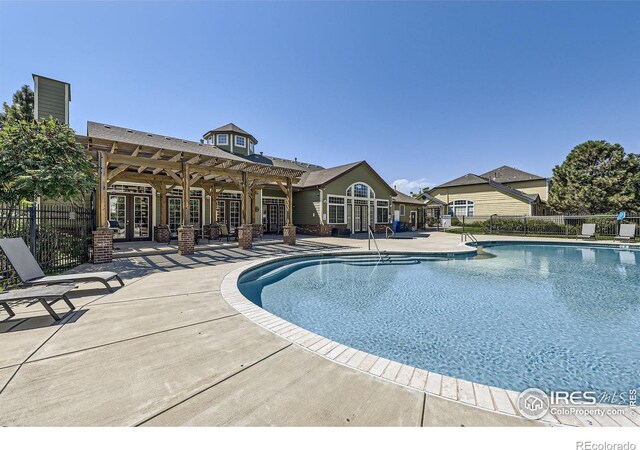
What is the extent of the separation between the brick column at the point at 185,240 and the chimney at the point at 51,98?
9.87m

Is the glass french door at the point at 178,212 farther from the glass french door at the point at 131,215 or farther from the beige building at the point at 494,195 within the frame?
the beige building at the point at 494,195

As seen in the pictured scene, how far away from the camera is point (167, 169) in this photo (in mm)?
10250

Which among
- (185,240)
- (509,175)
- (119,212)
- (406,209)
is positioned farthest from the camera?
(509,175)

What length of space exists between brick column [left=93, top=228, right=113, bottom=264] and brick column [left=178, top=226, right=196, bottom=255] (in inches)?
83.9

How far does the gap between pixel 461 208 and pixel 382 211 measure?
1190 centimetres

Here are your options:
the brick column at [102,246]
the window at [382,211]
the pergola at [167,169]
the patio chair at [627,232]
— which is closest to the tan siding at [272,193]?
the pergola at [167,169]

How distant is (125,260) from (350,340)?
8.88 m

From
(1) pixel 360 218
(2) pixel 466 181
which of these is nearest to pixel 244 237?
(1) pixel 360 218

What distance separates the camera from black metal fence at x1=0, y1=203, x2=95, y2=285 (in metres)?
6.29

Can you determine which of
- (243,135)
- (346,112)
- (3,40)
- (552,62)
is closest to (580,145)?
(552,62)

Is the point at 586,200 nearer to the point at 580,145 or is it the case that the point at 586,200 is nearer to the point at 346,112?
the point at 580,145

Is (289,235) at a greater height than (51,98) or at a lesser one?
lesser

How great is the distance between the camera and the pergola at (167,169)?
877 centimetres

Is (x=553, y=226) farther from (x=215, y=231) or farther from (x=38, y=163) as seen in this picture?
(x=38, y=163)
